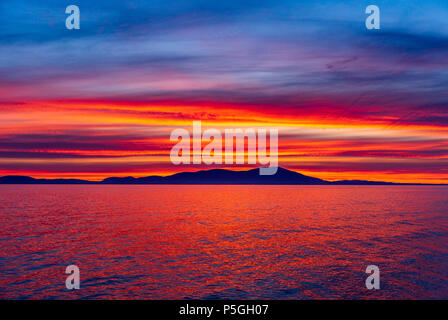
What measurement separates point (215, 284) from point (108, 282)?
7713 millimetres

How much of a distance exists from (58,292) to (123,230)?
94.5 ft

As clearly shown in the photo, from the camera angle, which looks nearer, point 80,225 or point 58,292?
point 58,292

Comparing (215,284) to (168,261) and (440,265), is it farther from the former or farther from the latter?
(440,265)

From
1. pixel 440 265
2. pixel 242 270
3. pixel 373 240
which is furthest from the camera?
pixel 373 240

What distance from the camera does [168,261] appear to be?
1315 inches

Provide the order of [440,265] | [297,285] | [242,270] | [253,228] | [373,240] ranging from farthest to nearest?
1. [253,228]
2. [373,240]
3. [440,265]
4. [242,270]
5. [297,285]

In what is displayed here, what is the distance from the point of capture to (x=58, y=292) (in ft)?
80.8

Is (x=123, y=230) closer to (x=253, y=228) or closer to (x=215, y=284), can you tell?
(x=253, y=228)

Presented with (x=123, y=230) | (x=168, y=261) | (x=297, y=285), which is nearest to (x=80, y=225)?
(x=123, y=230)

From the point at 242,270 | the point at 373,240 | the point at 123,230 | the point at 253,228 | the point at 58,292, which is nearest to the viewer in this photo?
the point at 58,292

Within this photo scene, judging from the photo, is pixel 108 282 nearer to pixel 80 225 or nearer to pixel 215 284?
pixel 215 284

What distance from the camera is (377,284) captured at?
2642cm

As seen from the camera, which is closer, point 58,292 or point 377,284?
point 58,292

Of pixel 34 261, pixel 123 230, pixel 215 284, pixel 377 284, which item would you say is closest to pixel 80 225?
pixel 123 230
